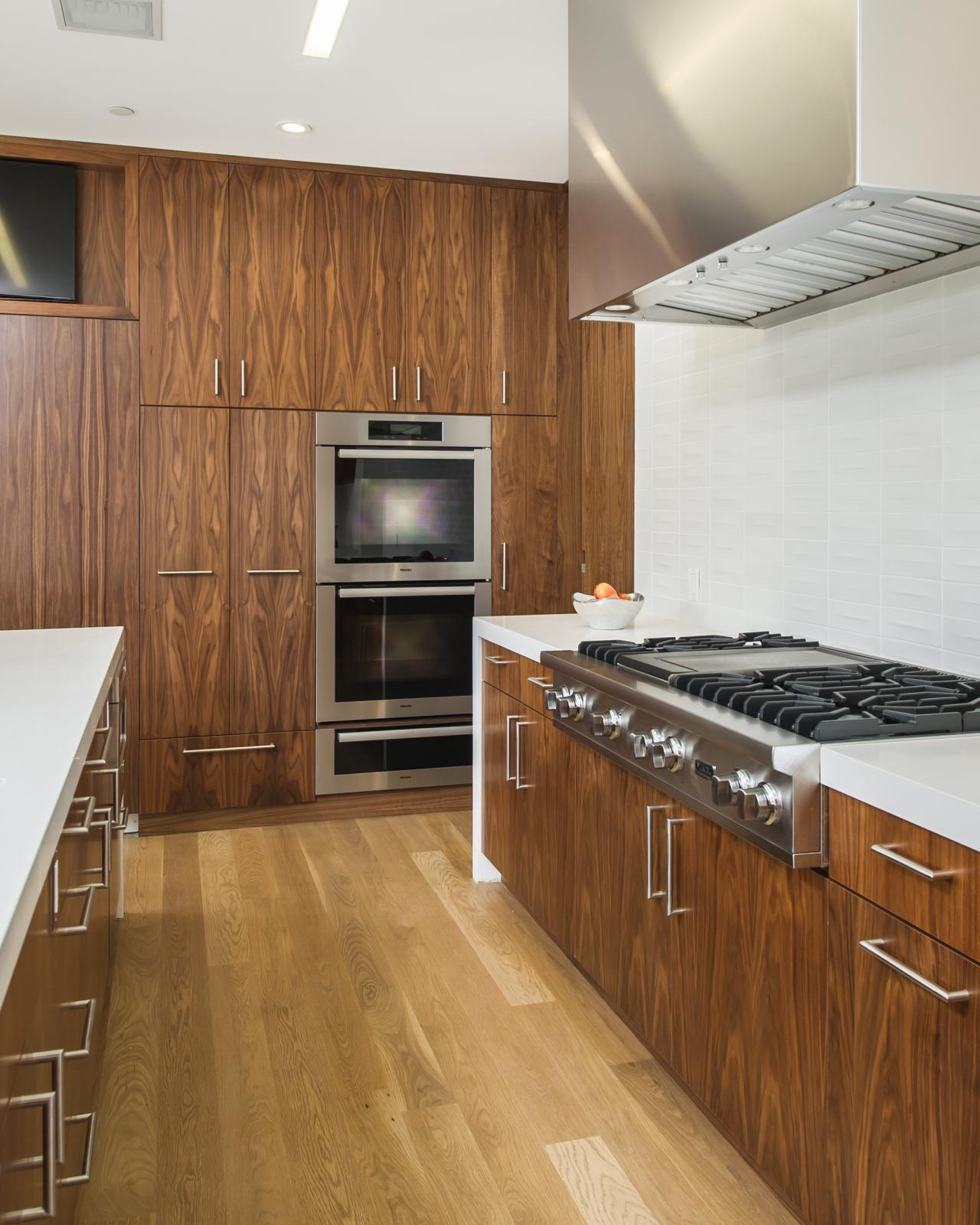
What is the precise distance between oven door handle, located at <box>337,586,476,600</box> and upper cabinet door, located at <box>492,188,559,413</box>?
2.55ft

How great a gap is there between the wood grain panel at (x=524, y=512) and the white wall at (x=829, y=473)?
1144 millimetres

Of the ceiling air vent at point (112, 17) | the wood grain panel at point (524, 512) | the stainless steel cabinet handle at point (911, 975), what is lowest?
the stainless steel cabinet handle at point (911, 975)

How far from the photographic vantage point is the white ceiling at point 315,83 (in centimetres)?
301

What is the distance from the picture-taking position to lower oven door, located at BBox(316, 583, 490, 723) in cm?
437

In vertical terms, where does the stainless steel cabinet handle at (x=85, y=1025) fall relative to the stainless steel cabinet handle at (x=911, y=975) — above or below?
below

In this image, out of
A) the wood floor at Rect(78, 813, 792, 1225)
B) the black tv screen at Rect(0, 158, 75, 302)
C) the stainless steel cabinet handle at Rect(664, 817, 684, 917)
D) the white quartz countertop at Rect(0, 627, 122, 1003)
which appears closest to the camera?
the white quartz countertop at Rect(0, 627, 122, 1003)

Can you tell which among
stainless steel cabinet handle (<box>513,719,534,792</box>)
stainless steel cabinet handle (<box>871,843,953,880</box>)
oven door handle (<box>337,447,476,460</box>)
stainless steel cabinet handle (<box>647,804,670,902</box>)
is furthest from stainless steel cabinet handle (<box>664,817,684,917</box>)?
oven door handle (<box>337,447,476,460</box>)

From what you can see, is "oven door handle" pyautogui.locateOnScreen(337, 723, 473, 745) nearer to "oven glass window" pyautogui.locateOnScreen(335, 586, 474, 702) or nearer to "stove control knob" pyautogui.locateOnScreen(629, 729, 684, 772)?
"oven glass window" pyautogui.locateOnScreen(335, 586, 474, 702)

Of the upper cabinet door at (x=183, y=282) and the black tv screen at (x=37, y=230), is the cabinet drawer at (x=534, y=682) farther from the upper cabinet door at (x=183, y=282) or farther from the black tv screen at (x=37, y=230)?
the black tv screen at (x=37, y=230)

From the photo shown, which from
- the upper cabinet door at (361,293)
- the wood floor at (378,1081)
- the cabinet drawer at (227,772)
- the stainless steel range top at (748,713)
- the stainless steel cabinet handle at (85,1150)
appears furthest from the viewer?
the upper cabinet door at (361,293)

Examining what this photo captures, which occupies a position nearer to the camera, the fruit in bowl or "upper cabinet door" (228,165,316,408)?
the fruit in bowl

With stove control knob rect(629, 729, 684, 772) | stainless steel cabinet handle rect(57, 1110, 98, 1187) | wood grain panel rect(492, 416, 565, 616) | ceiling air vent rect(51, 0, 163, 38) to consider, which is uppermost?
ceiling air vent rect(51, 0, 163, 38)

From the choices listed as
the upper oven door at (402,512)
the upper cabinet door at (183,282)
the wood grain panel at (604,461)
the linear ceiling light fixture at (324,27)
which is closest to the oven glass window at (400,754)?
the upper oven door at (402,512)

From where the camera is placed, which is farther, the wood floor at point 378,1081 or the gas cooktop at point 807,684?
the wood floor at point 378,1081
